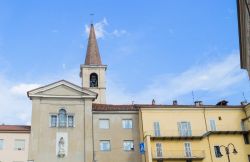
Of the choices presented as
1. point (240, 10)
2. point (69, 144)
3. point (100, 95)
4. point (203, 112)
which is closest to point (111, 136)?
point (69, 144)

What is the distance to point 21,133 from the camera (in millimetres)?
49375

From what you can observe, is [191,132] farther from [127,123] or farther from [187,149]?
[127,123]

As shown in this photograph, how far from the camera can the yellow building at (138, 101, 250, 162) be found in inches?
1948

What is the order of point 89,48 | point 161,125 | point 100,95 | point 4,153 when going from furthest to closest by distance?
point 89,48, point 100,95, point 161,125, point 4,153

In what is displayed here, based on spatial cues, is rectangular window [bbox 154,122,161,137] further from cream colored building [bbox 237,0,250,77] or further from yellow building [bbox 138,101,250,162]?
cream colored building [bbox 237,0,250,77]

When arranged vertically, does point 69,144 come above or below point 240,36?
below

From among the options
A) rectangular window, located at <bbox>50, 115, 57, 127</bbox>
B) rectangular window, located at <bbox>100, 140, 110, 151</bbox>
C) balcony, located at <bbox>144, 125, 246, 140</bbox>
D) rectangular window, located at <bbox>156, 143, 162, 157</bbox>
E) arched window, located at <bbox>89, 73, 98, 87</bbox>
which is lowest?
rectangular window, located at <bbox>156, 143, 162, 157</bbox>

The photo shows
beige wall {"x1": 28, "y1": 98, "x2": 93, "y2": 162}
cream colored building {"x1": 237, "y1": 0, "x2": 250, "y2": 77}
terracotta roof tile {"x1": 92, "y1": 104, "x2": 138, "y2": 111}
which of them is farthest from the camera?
terracotta roof tile {"x1": 92, "y1": 104, "x2": 138, "y2": 111}

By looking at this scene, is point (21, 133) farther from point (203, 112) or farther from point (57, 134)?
point (203, 112)

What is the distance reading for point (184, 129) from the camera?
51875mm

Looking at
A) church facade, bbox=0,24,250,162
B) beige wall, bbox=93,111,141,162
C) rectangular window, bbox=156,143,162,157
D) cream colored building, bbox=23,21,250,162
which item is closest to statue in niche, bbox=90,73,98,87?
church facade, bbox=0,24,250,162

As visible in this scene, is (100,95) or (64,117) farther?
(100,95)

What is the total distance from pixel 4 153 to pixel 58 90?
1067 cm

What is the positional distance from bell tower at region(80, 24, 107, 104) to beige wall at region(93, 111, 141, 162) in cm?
1717
